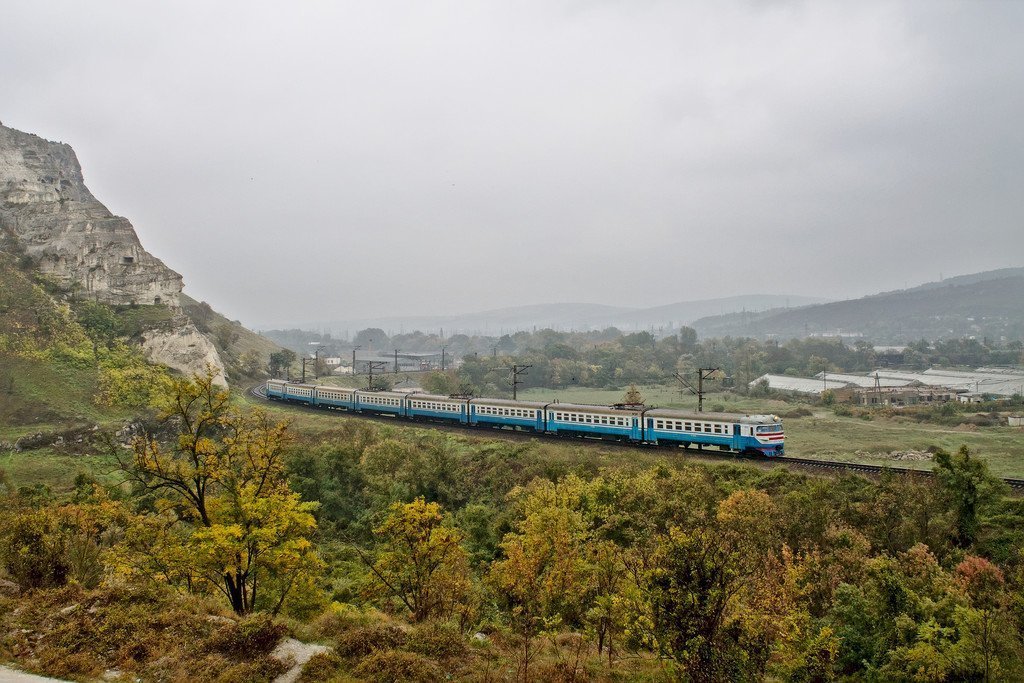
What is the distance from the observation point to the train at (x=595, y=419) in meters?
28.8

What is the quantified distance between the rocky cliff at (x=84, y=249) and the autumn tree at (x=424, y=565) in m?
44.5

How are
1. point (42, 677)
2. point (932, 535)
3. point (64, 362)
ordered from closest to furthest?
1. point (42, 677)
2. point (932, 535)
3. point (64, 362)

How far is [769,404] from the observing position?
65.1 meters

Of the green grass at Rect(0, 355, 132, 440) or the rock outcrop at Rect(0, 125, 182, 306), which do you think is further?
the rock outcrop at Rect(0, 125, 182, 306)

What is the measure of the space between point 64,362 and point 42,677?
4421 centimetres

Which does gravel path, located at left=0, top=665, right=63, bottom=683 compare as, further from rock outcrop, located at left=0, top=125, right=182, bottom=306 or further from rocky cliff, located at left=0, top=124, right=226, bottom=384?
rock outcrop, located at left=0, top=125, right=182, bottom=306

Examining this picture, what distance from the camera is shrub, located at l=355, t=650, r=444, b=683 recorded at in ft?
34.3

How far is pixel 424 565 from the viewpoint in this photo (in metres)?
15.1

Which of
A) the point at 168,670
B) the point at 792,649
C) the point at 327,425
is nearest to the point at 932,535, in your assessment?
the point at 792,649

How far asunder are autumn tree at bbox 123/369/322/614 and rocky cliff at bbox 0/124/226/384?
138 ft

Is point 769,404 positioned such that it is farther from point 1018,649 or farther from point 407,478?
point 1018,649

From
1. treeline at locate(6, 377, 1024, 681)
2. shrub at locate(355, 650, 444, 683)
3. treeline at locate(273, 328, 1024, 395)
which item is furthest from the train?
treeline at locate(273, 328, 1024, 395)

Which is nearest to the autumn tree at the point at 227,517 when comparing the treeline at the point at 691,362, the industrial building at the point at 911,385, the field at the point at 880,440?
the field at the point at 880,440

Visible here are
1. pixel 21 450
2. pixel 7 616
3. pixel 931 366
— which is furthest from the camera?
pixel 931 366
